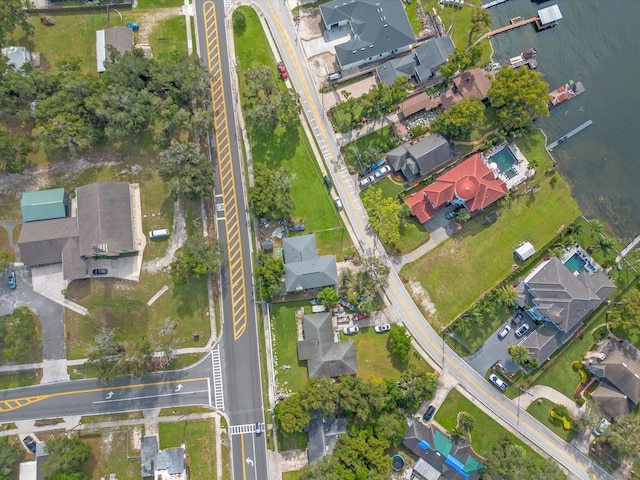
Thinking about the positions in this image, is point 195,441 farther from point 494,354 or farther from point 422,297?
point 494,354

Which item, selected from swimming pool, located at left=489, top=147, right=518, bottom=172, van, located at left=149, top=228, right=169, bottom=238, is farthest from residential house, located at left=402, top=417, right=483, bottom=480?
van, located at left=149, top=228, right=169, bottom=238

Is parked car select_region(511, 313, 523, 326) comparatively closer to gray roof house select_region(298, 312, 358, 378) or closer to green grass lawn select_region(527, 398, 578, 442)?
green grass lawn select_region(527, 398, 578, 442)

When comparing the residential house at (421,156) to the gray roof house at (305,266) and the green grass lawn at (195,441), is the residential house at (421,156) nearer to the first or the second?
the gray roof house at (305,266)

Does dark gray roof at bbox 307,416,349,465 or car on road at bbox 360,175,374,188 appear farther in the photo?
car on road at bbox 360,175,374,188

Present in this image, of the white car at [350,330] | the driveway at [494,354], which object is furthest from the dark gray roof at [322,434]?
the driveway at [494,354]

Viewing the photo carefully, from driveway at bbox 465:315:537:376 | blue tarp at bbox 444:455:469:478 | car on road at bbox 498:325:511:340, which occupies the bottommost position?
blue tarp at bbox 444:455:469:478

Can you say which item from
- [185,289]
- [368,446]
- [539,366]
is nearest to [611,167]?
[539,366]
